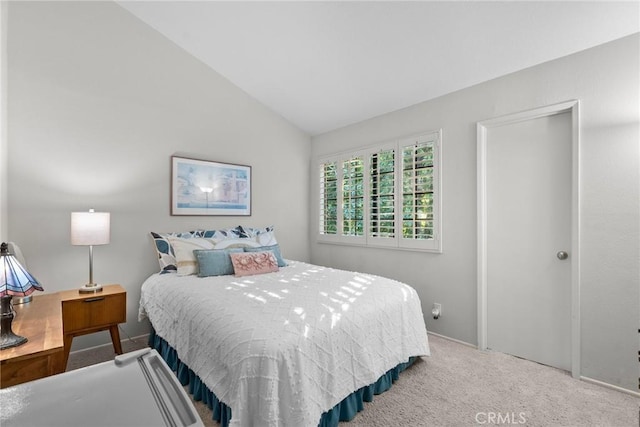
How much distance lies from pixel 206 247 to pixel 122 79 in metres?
1.81

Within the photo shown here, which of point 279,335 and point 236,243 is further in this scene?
point 236,243

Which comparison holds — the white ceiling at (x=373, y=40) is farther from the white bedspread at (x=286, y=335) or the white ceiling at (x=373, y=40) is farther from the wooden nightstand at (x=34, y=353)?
the wooden nightstand at (x=34, y=353)

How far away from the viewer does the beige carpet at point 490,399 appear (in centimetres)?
181

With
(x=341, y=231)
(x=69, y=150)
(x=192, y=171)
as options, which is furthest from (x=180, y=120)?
(x=341, y=231)

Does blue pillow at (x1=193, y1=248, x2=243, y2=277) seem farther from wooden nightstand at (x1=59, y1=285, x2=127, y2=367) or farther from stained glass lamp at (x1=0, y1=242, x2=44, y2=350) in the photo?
stained glass lamp at (x1=0, y1=242, x2=44, y2=350)

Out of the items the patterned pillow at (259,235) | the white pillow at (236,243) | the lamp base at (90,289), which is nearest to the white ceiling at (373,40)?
the patterned pillow at (259,235)

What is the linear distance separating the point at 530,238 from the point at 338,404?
2091 mm

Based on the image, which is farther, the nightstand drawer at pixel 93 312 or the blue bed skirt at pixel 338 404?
the nightstand drawer at pixel 93 312

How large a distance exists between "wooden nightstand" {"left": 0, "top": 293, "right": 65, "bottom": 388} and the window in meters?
2.90

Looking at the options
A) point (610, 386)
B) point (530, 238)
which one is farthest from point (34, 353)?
point (610, 386)

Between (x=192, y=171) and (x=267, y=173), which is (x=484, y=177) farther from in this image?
(x=192, y=171)

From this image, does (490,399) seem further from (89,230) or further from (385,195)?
(89,230)

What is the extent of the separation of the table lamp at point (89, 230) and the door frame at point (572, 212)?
3.28 metres

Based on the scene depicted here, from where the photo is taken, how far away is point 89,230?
245cm
